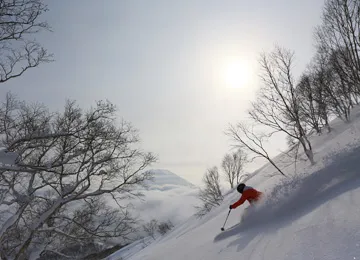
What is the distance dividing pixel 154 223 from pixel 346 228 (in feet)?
189

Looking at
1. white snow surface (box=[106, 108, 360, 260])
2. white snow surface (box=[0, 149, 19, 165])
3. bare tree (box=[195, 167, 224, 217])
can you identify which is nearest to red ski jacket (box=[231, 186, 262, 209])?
white snow surface (box=[106, 108, 360, 260])

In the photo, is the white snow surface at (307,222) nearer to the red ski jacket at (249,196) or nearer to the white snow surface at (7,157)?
the red ski jacket at (249,196)

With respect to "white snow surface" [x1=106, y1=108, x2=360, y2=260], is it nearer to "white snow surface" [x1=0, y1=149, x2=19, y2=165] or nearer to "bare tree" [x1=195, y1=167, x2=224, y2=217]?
"white snow surface" [x1=0, y1=149, x2=19, y2=165]

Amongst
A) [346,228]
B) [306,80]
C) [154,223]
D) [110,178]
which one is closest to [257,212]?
[346,228]

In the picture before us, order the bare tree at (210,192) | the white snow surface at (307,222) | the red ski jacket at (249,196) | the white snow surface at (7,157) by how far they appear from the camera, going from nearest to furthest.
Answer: the white snow surface at (307,222), the white snow surface at (7,157), the red ski jacket at (249,196), the bare tree at (210,192)

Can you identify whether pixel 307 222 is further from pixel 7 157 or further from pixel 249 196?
pixel 7 157

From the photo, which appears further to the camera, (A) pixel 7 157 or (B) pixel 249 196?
(B) pixel 249 196

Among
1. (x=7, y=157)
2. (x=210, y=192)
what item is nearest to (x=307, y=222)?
(x=7, y=157)

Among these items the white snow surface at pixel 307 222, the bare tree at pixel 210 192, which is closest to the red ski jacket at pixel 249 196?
the white snow surface at pixel 307 222

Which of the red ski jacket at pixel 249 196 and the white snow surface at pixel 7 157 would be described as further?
the red ski jacket at pixel 249 196

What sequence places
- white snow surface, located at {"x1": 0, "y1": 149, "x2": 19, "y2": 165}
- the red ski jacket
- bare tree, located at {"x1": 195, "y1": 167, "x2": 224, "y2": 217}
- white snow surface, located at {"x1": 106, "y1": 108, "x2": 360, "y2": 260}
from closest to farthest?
white snow surface, located at {"x1": 106, "y1": 108, "x2": 360, "y2": 260} < white snow surface, located at {"x1": 0, "y1": 149, "x2": 19, "y2": 165} < the red ski jacket < bare tree, located at {"x1": 195, "y1": 167, "x2": 224, "y2": 217}

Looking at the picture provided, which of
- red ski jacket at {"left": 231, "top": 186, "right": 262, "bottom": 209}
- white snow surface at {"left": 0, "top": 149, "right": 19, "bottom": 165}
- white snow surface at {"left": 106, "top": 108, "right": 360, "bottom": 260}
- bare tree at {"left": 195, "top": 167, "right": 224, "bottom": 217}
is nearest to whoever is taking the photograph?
white snow surface at {"left": 106, "top": 108, "right": 360, "bottom": 260}

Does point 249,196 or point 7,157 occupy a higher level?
point 7,157

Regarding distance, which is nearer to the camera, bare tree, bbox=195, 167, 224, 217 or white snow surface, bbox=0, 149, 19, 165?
white snow surface, bbox=0, 149, 19, 165
